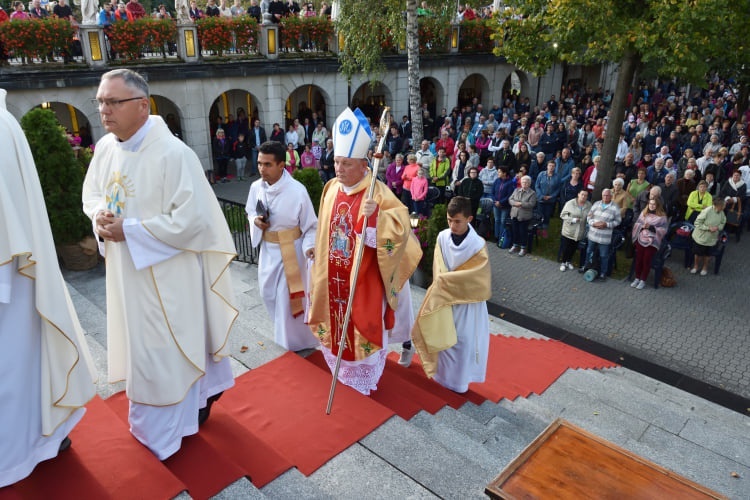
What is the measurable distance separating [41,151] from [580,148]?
13499 mm

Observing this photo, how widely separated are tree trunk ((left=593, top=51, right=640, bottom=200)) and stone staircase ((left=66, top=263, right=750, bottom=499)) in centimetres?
601

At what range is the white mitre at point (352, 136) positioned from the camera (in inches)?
168

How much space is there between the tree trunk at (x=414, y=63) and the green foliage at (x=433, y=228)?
7.38 metres

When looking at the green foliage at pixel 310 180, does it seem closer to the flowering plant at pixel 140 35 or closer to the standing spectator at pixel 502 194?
the standing spectator at pixel 502 194

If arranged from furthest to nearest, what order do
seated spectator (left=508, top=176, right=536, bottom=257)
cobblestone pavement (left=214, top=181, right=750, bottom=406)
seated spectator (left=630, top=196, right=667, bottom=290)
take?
seated spectator (left=508, top=176, right=536, bottom=257)
seated spectator (left=630, top=196, right=667, bottom=290)
cobblestone pavement (left=214, top=181, right=750, bottom=406)

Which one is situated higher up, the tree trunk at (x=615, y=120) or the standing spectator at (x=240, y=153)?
the tree trunk at (x=615, y=120)

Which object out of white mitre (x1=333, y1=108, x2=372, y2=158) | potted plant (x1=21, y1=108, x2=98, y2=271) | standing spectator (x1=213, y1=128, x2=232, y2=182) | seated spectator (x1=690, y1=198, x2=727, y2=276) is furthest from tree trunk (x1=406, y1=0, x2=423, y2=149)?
white mitre (x1=333, y1=108, x2=372, y2=158)

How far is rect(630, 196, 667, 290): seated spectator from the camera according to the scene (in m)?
9.30

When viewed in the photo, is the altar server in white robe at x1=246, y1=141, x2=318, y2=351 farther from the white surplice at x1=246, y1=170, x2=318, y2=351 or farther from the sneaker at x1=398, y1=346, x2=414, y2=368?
the sneaker at x1=398, y1=346, x2=414, y2=368

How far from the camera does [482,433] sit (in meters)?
4.28

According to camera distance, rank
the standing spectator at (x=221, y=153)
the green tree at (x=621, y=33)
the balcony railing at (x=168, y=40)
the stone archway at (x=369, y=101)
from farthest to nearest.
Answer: the stone archway at (x=369, y=101) < the standing spectator at (x=221, y=153) < the balcony railing at (x=168, y=40) < the green tree at (x=621, y=33)

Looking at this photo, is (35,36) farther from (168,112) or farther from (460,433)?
(460,433)

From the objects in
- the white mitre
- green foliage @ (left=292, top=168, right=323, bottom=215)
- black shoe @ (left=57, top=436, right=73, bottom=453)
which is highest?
the white mitre

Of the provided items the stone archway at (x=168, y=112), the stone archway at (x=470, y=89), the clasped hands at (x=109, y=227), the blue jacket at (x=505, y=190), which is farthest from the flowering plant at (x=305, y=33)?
the clasped hands at (x=109, y=227)
